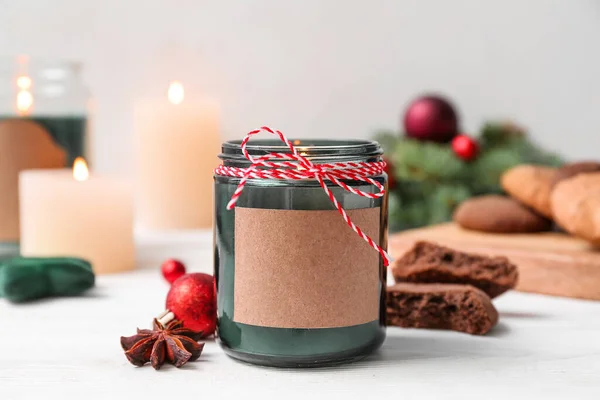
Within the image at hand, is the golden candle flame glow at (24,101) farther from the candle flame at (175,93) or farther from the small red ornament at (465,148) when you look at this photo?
the small red ornament at (465,148)

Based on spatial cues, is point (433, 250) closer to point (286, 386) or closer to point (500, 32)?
point (286, 386)

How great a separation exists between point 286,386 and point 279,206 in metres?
0.17

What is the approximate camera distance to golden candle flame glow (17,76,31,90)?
1.37 m

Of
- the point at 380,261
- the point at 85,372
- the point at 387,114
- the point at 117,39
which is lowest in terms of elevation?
the point at 85,372

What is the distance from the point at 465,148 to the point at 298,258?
35.6 inches

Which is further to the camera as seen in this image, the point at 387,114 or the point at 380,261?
the point at 387,114

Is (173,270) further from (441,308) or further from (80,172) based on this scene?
(441,308)

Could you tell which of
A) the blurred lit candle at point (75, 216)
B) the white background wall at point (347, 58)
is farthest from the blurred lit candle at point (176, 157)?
the blurred lit candle at point (75, 216)

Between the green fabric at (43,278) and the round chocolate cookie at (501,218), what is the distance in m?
0.63

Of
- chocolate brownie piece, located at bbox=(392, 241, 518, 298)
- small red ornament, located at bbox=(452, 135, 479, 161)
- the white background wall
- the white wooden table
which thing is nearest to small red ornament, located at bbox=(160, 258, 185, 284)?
the white wooden table

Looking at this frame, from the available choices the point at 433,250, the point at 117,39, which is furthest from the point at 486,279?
the point at 117,39

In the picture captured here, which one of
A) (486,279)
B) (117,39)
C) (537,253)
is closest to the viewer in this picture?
(486,279)

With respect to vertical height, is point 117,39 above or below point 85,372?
above

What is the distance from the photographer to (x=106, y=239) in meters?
1.26
